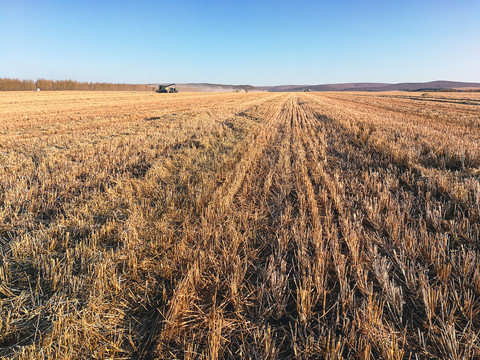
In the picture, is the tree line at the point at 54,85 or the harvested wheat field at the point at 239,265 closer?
the harvested wheat field at the point at 239,265

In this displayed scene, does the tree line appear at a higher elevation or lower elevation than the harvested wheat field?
higher

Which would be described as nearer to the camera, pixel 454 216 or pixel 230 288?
pixel 230 288

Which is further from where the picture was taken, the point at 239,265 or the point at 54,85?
the point at 54,85

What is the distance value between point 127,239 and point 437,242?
3620 mm

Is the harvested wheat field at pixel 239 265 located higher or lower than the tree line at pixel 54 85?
lower

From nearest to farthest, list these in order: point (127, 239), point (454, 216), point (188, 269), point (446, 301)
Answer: point (446, 301), point (188, 269), point (127, 239), point (454, 216)

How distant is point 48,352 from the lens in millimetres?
1449

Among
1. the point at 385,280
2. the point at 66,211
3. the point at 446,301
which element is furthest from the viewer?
the point at 66,211

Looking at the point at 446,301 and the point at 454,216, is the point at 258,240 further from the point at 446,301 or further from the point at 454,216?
the point at 454,216

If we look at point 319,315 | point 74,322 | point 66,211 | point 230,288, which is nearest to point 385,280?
point 319,315

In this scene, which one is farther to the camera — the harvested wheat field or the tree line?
the tree line

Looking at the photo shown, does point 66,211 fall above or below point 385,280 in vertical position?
above

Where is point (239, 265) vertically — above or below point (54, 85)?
below

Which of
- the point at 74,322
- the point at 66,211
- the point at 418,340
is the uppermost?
the point at 66,211
